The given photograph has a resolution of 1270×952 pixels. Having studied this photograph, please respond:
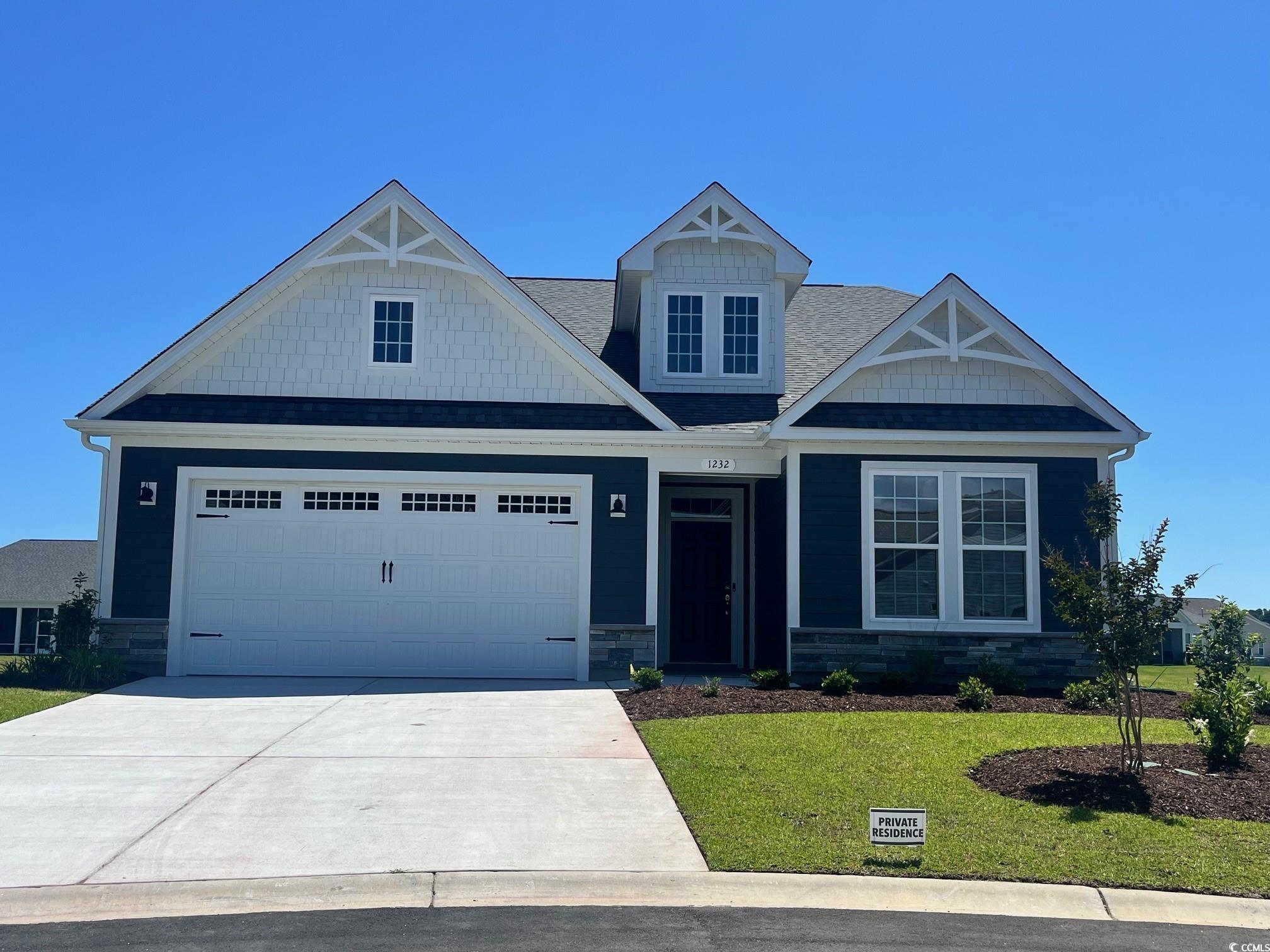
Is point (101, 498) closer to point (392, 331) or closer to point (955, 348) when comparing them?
point (392, 331)

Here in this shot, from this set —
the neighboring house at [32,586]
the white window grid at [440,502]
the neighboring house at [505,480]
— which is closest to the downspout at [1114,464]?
the neighboring house at [505,480]

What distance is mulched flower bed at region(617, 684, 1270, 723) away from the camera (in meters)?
11.0

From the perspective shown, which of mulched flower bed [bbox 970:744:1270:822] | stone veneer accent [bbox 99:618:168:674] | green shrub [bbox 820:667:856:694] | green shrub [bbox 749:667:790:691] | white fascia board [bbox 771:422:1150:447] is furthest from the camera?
stone veneer accent [bbox 99:618:168:674]

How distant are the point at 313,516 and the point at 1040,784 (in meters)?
9.72

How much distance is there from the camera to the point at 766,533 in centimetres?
1548

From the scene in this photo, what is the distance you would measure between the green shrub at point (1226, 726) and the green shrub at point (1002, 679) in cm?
420

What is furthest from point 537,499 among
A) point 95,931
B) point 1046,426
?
point 95,931

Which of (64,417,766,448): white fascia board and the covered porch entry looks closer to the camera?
(64,417,766,448): white fascia board

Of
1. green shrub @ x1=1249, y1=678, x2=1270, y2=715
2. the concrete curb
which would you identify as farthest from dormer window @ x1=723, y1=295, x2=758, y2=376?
the concrete curb

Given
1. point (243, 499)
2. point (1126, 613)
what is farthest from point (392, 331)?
point (1126, 613)

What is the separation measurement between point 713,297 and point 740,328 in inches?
24.7

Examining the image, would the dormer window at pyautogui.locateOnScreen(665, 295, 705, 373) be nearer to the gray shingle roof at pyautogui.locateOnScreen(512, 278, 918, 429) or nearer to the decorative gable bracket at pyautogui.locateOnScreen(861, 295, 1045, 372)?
the gray shingle roof at pyautogui.locateOnScreen(512, 278, 918, 429)

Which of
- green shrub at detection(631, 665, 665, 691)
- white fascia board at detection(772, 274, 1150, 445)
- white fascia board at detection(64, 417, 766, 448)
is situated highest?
white fascia board at detection(772, 274, 1150, 445)

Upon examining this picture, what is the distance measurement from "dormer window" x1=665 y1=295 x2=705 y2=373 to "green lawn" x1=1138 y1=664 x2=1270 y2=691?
24.6ft
